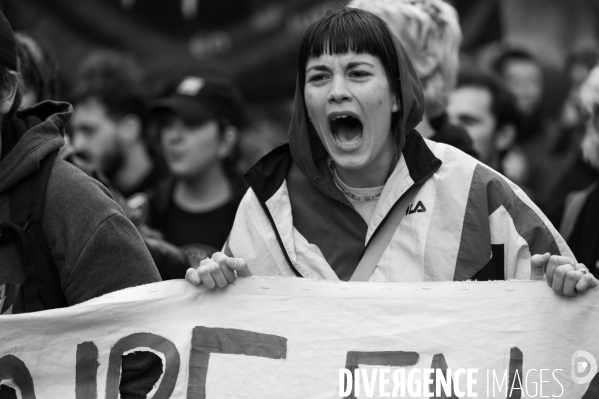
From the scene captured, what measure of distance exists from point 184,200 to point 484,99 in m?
1.62

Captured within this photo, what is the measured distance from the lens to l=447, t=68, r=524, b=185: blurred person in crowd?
5.29 meters

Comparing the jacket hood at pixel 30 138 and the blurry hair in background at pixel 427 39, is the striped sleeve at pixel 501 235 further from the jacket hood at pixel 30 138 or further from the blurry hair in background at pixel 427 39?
the jacket hood at pixel 30 138

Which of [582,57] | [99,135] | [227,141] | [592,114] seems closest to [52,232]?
[592,114]

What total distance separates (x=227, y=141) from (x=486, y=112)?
4.45 feet

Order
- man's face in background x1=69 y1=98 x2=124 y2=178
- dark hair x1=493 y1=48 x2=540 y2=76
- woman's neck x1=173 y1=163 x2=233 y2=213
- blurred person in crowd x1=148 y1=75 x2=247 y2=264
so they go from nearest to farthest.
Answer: blurred person in crowd x1=148 y1=75 x2=247 y2=264 < woman's neck x1=173 y1=163 x2=233 y2=213 < man's face in background x1=69 y1=98 x2=124 y2=178 < dark hair x1=493 y1=48 x2=540 y2=76

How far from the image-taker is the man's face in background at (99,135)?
6234 mm

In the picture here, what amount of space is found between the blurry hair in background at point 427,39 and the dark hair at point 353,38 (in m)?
0.85

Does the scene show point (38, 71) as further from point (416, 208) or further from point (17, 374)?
point (416, 208)

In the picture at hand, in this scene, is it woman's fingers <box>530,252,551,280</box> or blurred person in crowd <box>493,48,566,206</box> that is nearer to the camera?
woman's fingers <box>530,252,551,280</box>

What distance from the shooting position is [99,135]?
20.5 ft

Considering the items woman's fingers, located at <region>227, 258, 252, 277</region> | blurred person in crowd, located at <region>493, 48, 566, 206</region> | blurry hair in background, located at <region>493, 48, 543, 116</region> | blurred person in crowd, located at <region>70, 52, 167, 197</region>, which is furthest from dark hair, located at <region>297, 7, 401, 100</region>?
blurry hair in background, located at <region>493, 48, 543, 116</region>

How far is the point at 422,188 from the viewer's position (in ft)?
10.3

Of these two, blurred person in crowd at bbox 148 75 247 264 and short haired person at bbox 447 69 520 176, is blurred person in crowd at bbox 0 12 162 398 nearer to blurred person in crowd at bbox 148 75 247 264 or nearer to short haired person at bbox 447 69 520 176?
blurred person in crowd at bbox 148 75 247 264

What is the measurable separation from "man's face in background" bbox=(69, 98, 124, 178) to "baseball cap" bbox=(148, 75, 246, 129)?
77cm
